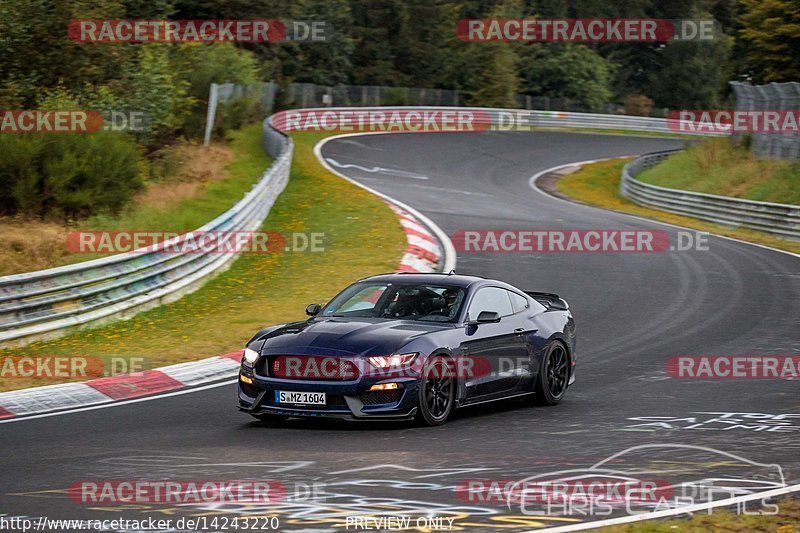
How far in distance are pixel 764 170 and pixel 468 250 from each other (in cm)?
1640

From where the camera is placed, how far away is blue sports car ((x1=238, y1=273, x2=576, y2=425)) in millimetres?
9898

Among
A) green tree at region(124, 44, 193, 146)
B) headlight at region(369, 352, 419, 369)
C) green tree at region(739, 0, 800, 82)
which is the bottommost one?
headlight at region(369, 352, 419, 369)

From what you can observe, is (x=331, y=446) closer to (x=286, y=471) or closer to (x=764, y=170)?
(x=286, y=471)

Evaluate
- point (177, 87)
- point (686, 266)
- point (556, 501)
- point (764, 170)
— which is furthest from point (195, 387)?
point (764, 170)

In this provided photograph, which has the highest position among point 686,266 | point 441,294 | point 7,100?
point 7,100

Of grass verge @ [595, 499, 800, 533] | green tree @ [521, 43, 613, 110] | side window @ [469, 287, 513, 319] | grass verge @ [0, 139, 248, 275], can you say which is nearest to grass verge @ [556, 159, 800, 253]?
grass verge @ [0, 139, 248, 275]

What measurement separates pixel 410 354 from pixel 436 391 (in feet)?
1.61

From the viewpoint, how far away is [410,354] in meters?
10.0

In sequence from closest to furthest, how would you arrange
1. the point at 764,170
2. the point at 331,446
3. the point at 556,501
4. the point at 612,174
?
the point at 556,501 → the point at 331,446 → the point at 764,170 → the point at 612,174

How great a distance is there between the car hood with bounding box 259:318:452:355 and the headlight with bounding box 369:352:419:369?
5 cm

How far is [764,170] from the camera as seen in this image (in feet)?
118

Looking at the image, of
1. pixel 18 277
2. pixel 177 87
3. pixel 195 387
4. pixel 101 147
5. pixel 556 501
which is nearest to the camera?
pixel 556 501

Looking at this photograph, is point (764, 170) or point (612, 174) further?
point (612, 174)

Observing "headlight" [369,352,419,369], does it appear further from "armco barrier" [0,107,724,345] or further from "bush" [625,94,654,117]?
"bush" [625,94,654,117]
